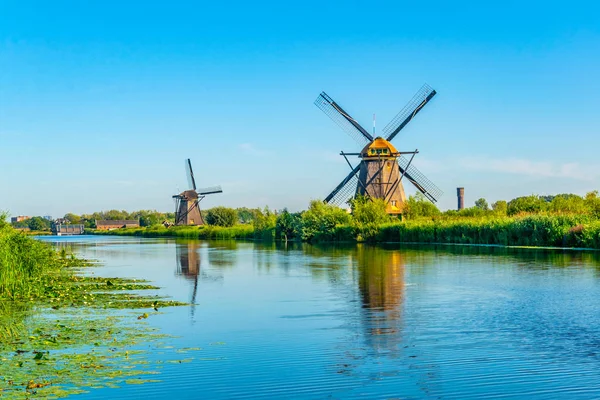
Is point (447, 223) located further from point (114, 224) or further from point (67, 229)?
point (114, 224)

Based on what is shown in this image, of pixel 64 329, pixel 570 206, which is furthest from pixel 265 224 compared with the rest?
pixel 64 329

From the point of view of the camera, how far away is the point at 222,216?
9531cm

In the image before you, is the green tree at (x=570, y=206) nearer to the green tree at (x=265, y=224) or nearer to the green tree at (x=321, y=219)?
the green tree at (x=321, y=219)

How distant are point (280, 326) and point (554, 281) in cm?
1032

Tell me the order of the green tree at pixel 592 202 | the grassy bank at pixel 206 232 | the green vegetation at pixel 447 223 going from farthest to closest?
1. the grassy bank at pixel 206 232
2. the green tree at pixel 592 202
3. the green vegetation at pixel 447 223

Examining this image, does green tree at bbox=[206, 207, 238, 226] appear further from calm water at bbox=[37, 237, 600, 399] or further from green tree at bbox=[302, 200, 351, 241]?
calm water at bbox=[37, 237, 600, 399]

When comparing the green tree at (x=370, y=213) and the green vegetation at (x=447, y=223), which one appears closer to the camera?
the green vegetation at (x=447, y=223)

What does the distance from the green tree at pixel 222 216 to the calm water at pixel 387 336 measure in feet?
235

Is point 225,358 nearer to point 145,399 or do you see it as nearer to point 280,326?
point 145,399

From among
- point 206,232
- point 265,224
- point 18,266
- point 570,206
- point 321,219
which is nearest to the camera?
point 18,266

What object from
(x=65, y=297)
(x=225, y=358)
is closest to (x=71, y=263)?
(x=65, y=297)

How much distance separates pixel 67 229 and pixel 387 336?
16528 centimetres

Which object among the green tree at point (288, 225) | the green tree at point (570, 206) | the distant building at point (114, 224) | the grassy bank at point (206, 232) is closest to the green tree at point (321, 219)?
the green tree at point (288, 225)

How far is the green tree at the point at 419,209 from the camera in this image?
5619 cm
